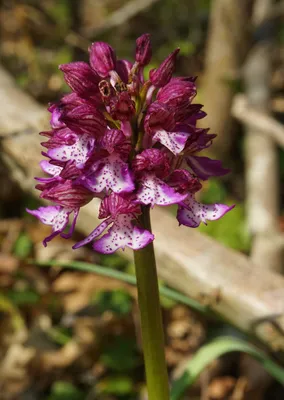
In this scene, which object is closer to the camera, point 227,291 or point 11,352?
point 227,291

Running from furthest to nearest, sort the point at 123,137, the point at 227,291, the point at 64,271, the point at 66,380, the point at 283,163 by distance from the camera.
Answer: the point at 283,163
the point at 64,271
the point at 66,380
the point at 227,291
the point at 123,137

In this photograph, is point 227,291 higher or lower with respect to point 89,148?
lower

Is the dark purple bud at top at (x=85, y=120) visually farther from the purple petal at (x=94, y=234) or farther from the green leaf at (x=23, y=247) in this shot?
the green leaf at (x=23, y=247)

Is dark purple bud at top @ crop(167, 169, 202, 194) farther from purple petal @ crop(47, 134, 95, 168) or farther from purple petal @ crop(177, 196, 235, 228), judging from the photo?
purple petal @ crop(47, 134, 95, 168)

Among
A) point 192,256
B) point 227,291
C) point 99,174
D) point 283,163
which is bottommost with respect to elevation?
point 227,291

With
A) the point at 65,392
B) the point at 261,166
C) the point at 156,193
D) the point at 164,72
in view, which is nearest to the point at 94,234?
the point at 156,193

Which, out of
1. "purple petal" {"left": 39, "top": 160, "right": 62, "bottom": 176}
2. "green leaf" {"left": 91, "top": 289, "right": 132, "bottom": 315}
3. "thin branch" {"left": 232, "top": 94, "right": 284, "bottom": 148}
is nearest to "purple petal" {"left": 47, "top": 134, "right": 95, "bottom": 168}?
"purple petal" {"left": 39, "top": 160, "right": 62, "bottom": 176}

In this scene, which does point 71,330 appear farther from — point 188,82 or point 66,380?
point 188,82

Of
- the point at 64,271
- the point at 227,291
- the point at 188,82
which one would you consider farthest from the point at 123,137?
the point at 64,271
